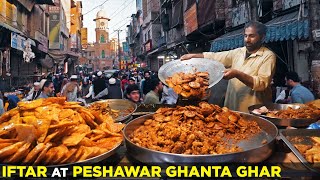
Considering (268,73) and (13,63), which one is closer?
(268,73)

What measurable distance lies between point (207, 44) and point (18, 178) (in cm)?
1813

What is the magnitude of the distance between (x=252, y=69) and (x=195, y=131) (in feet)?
6.95

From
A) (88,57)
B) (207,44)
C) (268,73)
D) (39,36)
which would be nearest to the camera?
(268,73)

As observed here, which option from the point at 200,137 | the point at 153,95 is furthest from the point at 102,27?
the point at 200,137

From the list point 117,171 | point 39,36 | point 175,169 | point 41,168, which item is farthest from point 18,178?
point 39,36

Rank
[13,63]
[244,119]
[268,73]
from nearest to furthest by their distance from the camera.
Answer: [244,119] < [268,73] < [13,63]

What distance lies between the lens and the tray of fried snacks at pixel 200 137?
1.72m

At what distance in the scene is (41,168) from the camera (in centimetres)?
165

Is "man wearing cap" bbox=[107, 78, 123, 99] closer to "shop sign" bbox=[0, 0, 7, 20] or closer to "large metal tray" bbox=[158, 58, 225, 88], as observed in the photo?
"large metal tray" bbox=[158, 58, 225, 88]

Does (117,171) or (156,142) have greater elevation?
(156,142)

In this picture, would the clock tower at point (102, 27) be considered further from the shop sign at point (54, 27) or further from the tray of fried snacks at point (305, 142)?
the tray of fried snacks at point (305, 142)

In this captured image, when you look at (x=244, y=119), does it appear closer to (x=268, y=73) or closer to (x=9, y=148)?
(x=268, y=73)

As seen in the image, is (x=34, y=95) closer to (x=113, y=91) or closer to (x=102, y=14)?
(x=113, y=91)

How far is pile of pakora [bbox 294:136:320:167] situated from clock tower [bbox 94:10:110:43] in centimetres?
10095
